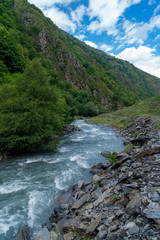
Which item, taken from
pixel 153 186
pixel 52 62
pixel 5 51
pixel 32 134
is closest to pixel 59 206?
pixel 153 186

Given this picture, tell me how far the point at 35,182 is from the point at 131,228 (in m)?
9.62

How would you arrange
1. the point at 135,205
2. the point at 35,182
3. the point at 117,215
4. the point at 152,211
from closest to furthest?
1. the point at 152,211
2. the point at 135,205
3. the point at 117,215
4. the point at 35,182

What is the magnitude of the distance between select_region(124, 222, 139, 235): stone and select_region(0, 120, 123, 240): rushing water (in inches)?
208

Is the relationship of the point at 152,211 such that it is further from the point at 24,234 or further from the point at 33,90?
the point at 33,90

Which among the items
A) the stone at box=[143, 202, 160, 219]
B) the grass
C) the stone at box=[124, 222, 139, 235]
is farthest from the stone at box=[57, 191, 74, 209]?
the grass

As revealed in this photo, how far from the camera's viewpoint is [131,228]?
15.4 ft

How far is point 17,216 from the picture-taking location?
8281mm

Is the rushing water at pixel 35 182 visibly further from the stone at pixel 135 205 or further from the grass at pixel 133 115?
the grass at pixel 133 115

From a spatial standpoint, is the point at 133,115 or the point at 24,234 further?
the point at 133,115

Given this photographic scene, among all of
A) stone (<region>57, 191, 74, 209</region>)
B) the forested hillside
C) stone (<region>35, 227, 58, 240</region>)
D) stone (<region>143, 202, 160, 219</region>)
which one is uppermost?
the forested hillside

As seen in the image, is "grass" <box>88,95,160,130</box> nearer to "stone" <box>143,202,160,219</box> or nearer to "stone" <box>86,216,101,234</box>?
"stone" <box>143,202,160,219</box>

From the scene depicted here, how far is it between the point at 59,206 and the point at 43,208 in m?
1.05

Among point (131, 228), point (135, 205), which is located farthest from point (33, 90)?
point (131, 228)

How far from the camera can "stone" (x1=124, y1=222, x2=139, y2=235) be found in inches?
178
